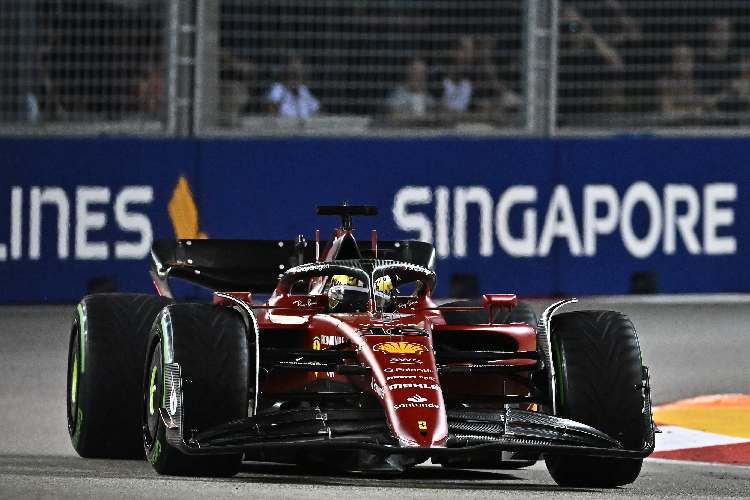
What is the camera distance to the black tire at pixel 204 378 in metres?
5.20

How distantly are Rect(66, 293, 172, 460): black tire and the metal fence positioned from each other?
563cm

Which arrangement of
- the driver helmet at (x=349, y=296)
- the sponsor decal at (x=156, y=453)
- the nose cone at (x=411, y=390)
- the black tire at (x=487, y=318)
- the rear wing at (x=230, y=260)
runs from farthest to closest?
1. the rear wing at (x=230, y=260)
2. the black tire at (x=487, y=318)
3. the driver helmet at (x=349, y=296)
4. the sponsor decal at (x=156, y=453)
5. the nose cone at (x=411, y=390)

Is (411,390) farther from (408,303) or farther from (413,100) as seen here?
(413,100)

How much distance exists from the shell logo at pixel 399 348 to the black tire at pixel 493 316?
4.79ft

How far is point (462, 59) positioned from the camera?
12.0 m

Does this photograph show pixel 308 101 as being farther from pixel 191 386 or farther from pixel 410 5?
pixel 191 386

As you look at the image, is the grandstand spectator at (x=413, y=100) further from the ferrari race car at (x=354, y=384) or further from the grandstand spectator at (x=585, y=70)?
the ferrari race car at (x=354, y=384)

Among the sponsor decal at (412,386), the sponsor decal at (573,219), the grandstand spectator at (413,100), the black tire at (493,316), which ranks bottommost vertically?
the sponsor decal at (412,386)

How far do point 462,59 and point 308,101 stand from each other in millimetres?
1251

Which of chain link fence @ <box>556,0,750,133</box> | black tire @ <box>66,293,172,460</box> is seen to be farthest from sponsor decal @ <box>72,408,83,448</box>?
chain link fence @ <box>556,0,750,133</box>

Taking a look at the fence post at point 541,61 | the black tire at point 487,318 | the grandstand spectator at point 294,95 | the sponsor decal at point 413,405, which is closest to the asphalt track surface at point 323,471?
the black tire at point 487,318

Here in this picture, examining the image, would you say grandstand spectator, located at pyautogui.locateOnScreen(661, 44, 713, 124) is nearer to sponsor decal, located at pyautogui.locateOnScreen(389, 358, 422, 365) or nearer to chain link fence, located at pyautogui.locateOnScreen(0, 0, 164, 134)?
chain link fence, located at pyautogui.locateOnScreen(0, 0, 164, 134)

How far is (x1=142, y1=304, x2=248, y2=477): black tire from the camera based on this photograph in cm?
520

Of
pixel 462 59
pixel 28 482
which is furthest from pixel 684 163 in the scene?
pixel 28 482
